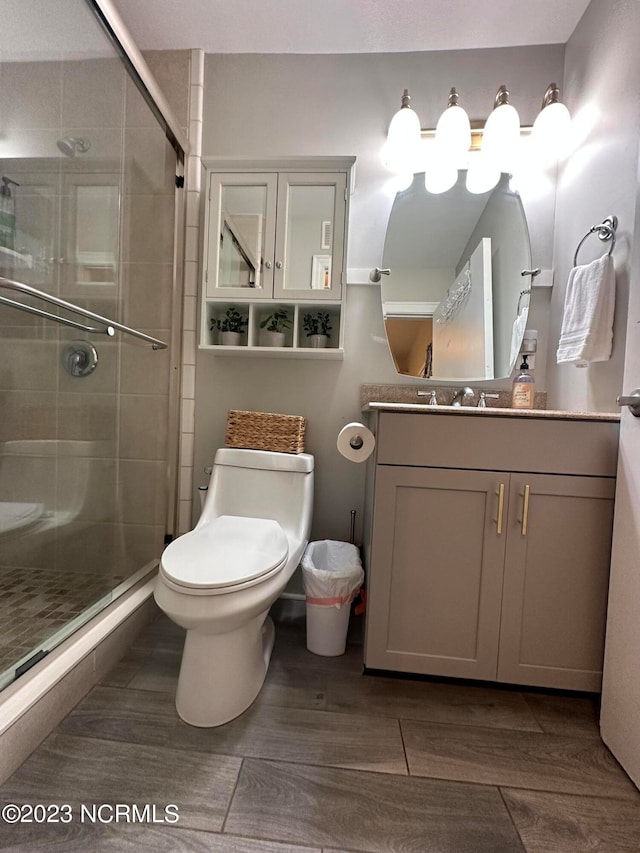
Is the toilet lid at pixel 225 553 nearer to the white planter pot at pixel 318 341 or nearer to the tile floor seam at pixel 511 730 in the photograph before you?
the tile floor seam at pixel 511 730

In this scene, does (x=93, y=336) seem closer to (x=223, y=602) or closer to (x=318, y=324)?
(x=318, y=324)

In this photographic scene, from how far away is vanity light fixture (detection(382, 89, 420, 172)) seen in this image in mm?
1501

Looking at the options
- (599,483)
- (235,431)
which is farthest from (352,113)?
(599,483)

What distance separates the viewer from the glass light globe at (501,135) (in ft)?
4.74

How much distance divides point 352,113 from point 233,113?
542 mm

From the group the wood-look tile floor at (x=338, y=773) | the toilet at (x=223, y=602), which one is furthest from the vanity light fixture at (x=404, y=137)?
the wood-look tile floor at (x=338, y=773)

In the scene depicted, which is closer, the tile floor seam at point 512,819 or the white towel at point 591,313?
the tile floor seam at point 512,819

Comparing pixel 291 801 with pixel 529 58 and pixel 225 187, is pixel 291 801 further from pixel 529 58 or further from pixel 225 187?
pixel 529 58

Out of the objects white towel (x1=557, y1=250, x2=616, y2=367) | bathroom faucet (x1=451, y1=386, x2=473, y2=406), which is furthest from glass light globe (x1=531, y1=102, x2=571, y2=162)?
bathroom faucet (x1=451, y1=386, x2=473, y2=406)

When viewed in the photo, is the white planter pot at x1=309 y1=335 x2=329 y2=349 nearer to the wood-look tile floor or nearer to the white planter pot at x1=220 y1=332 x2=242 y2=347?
the white planter pot at x1=220 y1=332 x2=242 y2=347

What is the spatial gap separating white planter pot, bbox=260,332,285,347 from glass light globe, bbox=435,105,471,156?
102 cm

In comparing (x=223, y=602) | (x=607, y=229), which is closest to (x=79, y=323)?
(x=223, y=602)

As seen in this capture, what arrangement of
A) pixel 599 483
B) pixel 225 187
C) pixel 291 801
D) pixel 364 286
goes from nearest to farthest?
pixel 291 801, pixel 599 483, pixel 225 187, pixel 364 286

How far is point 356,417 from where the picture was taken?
168 centimetres
